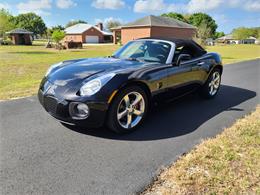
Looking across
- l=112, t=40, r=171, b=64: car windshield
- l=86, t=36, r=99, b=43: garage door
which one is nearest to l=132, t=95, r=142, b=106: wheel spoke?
l=112, t=40, r=171, b=64: car windshield

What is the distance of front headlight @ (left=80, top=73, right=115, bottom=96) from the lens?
320 cm

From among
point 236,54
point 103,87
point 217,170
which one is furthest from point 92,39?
point 217,170

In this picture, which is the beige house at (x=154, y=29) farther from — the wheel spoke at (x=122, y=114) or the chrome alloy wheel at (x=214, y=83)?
the wheel spoke at (x=122, y=114)

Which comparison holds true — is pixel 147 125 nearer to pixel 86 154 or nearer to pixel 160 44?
pixel 86 154

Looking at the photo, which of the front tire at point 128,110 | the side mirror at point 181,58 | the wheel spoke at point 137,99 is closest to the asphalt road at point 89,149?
the front tire at point 128,110

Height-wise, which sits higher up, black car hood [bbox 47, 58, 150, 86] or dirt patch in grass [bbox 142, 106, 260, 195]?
black car hood [bbox 47, 58, 150, 86]

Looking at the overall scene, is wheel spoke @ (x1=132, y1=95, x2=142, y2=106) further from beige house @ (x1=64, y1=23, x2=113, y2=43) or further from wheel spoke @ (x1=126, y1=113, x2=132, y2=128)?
beige house @ (x1=64, y1=23, x2=113, y2=43)

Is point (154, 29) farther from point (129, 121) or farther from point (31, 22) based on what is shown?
point (31, 22)

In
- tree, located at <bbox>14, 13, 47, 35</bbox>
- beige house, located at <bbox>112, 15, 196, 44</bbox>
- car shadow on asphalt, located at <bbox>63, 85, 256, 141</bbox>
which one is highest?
tree, located at <bbox>14, 13, 47, 35</bbox>

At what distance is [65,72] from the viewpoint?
12.3 ft

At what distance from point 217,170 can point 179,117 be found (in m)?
1.81

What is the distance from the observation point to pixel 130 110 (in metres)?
3.65

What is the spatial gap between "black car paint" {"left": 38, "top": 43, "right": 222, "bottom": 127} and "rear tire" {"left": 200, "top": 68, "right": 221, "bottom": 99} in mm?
859

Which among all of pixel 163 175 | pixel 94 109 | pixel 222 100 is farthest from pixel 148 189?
pixel 222 100
